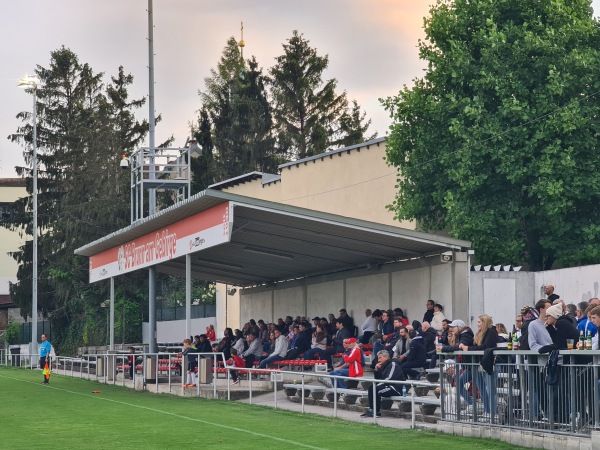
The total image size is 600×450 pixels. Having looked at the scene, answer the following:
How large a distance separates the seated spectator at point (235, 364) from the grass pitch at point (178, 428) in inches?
60.5

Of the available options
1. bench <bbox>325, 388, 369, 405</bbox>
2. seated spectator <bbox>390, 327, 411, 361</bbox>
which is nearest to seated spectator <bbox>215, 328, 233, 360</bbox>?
bench <bbox>325, 388, 369, 405</bbox>

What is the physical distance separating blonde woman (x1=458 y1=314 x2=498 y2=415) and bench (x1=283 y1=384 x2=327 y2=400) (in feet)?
19.2

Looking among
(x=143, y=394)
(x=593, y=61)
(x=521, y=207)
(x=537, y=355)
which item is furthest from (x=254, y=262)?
(x=537, y=355)

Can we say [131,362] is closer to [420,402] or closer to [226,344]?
[226,344]

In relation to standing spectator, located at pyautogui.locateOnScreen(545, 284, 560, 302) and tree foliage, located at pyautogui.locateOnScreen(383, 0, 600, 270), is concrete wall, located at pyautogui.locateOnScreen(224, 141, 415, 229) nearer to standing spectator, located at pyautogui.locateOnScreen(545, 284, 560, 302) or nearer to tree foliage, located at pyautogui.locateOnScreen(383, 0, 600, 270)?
tree foliage, located at pyautogui.locateOnScreen(383, 0, 600, 270)

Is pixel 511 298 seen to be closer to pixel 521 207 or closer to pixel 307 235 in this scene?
pixel 307 235

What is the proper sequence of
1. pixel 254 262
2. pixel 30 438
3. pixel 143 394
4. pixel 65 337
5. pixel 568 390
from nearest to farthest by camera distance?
pixel 568 390 → pixel 30 438 → pixel 143 394 → pixel 254 262 → pixel 65 337

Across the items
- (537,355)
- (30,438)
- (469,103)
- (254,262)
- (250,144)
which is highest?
(250,144)

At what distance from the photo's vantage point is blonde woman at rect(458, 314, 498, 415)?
16562 mm

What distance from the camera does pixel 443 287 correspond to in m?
26.2

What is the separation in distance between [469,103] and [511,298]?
11274 millimetres

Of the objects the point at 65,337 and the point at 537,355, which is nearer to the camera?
the point at 537,355

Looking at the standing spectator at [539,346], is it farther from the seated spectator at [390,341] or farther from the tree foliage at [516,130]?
the tree foliage at [516,130]

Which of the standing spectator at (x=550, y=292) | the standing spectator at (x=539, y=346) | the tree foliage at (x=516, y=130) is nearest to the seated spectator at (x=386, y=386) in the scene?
the standing spectator at (x=550, y=292)
